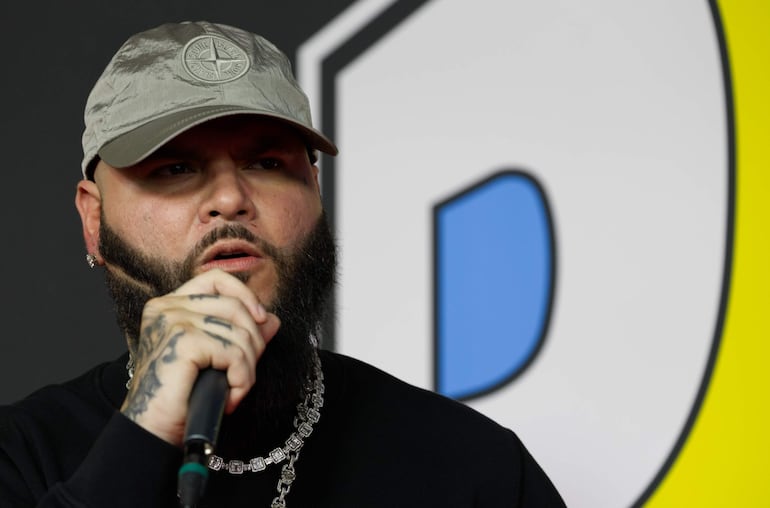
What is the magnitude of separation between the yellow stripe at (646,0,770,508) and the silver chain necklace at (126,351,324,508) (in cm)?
63

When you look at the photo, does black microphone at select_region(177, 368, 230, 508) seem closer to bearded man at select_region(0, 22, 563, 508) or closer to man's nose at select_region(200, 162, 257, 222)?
bearded man at select_region(0, 22, 563, 508)

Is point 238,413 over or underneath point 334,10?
underneath

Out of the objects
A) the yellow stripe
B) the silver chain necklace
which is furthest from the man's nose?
the yellow stripe

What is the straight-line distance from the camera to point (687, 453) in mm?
1800

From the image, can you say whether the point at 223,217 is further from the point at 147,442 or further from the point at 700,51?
the point at 700,51

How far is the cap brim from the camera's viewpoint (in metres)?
1.30

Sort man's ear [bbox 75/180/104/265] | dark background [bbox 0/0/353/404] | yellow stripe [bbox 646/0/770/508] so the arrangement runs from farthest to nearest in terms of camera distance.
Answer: dark background [bbox 0/0/353/404] → yellow stripe [bbox 646/0/770/508] → man's ear [bbox 75/180/104/265]

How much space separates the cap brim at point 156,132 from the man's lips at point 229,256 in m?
0.13

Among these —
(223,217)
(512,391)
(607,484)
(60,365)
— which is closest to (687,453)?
(607,484)

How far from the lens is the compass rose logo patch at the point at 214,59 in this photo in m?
1.37

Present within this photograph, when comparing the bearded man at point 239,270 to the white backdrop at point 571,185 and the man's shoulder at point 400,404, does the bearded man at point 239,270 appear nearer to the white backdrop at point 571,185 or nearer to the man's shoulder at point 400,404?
the man's shoulder at point 400,404

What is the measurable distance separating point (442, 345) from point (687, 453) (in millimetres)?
411

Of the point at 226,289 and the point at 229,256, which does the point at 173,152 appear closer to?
the point at 229,256

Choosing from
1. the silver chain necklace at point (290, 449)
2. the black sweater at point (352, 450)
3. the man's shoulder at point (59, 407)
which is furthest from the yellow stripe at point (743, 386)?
the man's shoulder at point (59, 407)
